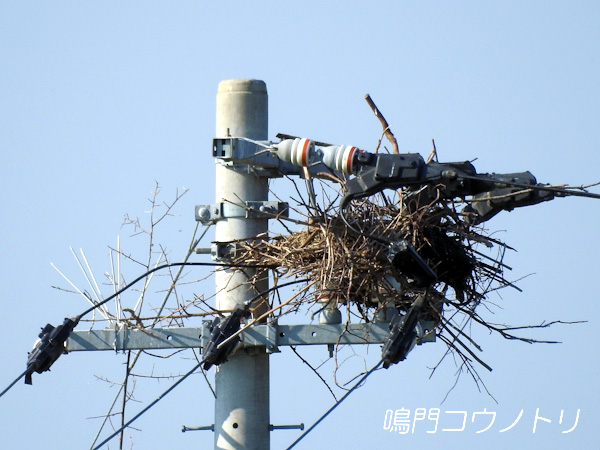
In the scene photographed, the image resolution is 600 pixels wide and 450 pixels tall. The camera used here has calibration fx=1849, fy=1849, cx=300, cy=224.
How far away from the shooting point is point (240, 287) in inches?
500

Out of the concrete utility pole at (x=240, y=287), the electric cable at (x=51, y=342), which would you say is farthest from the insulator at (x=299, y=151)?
the concrete utility pole at (x=240, y=287)

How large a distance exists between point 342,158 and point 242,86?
211cm

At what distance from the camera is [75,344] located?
12.0 m

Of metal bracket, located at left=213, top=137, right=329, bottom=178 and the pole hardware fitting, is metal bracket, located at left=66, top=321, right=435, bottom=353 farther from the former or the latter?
metal bracket, located at left=213, top=137, right=329, bottom=178

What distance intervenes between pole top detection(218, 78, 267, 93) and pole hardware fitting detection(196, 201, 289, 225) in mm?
796

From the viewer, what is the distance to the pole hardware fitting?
1246 centimetres

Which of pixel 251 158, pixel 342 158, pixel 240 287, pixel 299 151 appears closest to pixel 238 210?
pixel 251 158

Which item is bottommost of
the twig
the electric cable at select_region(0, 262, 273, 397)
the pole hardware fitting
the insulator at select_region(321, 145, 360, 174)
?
the electric cable at select_region(0, 262, 273, 397)

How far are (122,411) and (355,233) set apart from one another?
8.24 ft

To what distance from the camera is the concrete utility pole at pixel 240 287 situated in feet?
41.4

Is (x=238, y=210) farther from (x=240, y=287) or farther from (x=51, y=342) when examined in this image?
(x=51, y=342)

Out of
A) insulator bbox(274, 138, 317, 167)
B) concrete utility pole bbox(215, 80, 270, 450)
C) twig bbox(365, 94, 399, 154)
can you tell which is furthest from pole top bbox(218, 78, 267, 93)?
insulator bbox(274, 138, 317, 167)

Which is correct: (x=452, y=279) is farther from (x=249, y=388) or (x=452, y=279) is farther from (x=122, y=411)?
(x=122, y=411)

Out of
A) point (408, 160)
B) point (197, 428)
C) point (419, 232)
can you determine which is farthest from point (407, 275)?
point (197, 428)
